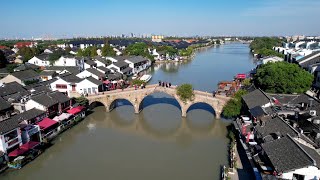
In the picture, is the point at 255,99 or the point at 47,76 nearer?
the point at 255,99

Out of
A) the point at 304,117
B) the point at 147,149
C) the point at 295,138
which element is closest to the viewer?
the point at 295,138

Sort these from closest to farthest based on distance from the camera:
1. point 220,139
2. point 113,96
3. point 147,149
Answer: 1. point 147,149
2. point 220,139
3. point 113,96

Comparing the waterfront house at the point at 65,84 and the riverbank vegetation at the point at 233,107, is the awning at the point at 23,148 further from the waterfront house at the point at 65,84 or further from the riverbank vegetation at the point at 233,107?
the riverbank vegetation at the point at 233,107

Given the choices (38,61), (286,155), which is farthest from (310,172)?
(38,61)

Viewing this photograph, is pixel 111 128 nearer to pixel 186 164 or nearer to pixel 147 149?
pixel 147 149

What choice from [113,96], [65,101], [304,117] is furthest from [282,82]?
[65,101]

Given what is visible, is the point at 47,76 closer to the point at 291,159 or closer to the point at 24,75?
the point at 24,75

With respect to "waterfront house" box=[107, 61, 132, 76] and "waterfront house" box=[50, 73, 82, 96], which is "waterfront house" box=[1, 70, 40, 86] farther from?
"waterfront house" box=[107, 61, 132, 76]
